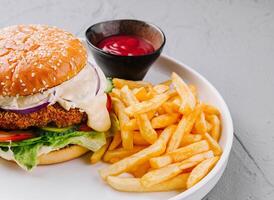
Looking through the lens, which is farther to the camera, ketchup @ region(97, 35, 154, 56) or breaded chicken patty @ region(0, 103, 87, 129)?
ketchup @ region(97, 35, 154, 56)

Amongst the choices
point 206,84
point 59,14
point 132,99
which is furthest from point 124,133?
point 59,14

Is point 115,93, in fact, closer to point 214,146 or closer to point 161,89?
point 161,89

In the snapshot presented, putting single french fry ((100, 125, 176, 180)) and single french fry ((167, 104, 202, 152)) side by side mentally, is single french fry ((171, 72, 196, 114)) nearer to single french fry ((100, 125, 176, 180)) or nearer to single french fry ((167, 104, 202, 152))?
single french fry ((167, 104, 202, 152))

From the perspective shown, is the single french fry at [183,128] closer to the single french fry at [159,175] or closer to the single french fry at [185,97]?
the single french fry at [185,97]

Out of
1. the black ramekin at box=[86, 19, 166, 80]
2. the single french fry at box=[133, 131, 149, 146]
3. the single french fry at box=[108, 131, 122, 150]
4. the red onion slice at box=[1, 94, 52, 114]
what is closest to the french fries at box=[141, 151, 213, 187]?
the single french fry at box=[133, 131, 149, 146]

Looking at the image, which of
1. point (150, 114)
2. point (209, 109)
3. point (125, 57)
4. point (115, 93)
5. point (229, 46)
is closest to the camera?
point (150, 114)

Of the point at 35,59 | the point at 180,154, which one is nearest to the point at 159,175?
the point at 180,154

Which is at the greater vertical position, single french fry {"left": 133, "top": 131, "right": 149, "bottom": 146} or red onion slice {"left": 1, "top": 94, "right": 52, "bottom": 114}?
red onion slice {"left": 1, "top": 94, "right": 52, "bottom": 114}

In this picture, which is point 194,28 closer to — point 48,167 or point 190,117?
point 190,117
